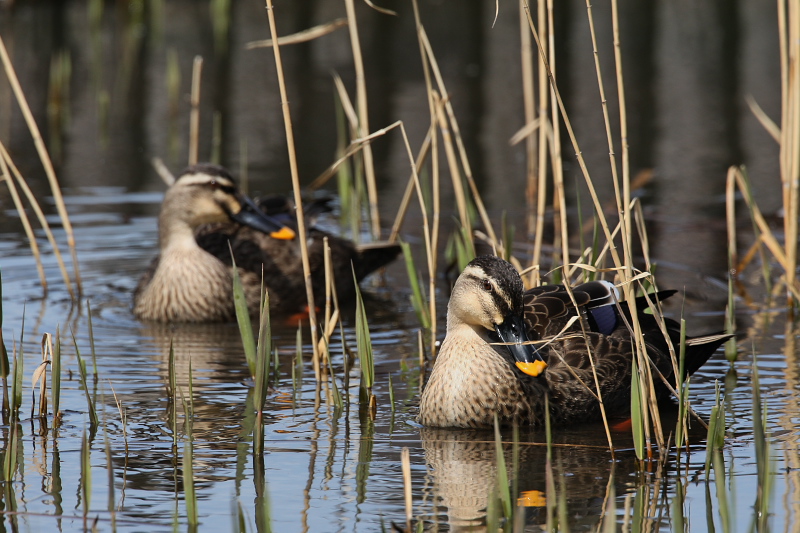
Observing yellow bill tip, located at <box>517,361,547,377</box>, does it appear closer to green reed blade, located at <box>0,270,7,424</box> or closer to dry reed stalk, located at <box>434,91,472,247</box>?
dry reed stalk, located at <box>434,91,472,247</box>

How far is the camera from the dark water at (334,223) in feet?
15.2

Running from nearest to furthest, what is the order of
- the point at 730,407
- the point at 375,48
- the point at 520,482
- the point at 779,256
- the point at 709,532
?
the point at 709,532, the point at 520,482, the point at 730,407, the point at 779,256, the point at 375,48

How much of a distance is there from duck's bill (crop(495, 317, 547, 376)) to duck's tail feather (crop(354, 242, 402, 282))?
10.7 feet

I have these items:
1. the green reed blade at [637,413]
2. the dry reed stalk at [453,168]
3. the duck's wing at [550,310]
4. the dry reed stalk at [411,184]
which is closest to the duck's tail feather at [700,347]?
the duck's wing at [550,310]

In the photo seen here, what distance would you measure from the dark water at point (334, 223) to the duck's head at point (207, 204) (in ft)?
2.37

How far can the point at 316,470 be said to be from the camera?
16.1 ft

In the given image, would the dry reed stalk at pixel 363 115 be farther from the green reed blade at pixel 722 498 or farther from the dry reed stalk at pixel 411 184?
the green reed blade at pixel 722 498

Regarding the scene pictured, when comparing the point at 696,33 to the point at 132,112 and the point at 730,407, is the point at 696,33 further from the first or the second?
Answer: the point at 730,407

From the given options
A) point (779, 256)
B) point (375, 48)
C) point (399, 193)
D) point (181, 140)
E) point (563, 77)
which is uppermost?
point (375, 48)

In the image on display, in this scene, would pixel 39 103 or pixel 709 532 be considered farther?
pixel 39 103

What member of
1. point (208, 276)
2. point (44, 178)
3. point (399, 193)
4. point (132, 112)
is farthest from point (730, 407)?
point (132, 112)

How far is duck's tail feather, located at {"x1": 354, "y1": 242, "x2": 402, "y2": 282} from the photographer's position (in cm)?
848

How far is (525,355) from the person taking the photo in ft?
16.8

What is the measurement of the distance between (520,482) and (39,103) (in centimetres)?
1228
